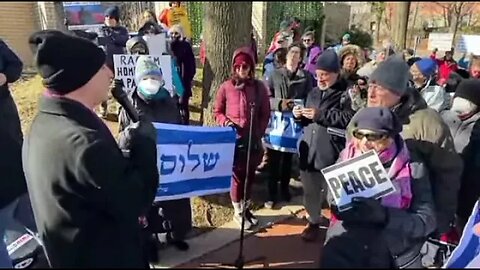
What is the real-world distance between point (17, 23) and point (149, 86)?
7783 millimetres

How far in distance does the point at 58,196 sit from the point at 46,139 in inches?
9.2

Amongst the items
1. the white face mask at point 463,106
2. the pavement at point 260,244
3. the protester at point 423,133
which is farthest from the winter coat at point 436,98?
the pavement at point 260,244

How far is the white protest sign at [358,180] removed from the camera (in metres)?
2.51

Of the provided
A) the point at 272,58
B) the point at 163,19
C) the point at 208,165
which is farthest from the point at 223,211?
the point at 163,19

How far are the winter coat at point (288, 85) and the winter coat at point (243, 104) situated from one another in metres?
0.58

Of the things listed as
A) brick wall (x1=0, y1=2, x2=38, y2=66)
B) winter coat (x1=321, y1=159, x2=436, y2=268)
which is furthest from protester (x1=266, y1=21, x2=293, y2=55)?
brick wall (x1=0, y1=2, x2=38, y2=66)

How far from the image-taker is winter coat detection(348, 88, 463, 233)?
9.38ft

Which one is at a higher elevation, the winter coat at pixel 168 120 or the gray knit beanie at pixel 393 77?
the gray knit beanie at pixel 393 77

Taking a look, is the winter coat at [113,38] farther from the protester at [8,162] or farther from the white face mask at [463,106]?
the white face mask at [463,106]

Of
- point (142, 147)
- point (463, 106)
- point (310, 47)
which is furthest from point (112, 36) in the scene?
point (142, 147)

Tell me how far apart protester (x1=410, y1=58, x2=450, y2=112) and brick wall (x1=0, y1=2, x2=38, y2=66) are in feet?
19.9

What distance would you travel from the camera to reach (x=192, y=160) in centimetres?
395

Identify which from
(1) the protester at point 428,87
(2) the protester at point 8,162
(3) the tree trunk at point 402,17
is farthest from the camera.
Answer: (1) the protester at point 428,87

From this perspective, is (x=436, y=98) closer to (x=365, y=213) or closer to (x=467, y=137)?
(x=467, y=137)
